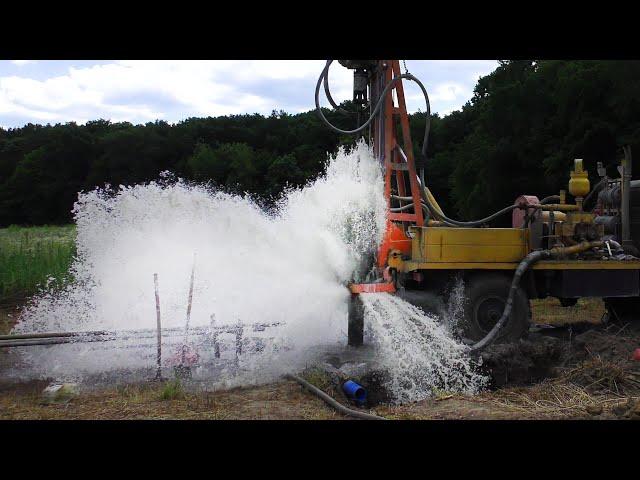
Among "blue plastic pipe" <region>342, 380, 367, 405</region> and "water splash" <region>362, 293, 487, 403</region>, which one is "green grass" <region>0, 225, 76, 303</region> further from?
"blue plastic pipe" <region>342, 380, 367, 405</region>

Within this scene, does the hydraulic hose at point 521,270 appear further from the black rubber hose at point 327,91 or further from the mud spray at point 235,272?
the black rubber hose at point 327,91

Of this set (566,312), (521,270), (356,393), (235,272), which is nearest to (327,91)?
(235,272)

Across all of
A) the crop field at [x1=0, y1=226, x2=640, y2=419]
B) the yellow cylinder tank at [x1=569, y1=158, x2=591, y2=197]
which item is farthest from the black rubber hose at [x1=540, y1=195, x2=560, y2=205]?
the crop field at [x1=0, y1=226, x2=640, y2=419]

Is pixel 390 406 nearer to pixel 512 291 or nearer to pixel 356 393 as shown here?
pixel 356 393

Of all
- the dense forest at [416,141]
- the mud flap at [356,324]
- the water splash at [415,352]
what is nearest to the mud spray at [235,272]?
the water splash at [415,352]

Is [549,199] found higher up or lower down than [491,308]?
higher up

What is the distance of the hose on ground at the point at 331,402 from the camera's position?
5.88 meters

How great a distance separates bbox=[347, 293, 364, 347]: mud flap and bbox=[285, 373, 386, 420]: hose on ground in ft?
5.37

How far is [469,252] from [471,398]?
2518 millimetres

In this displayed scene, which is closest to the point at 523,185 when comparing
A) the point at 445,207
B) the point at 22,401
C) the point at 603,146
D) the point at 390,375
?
the point at 603,146

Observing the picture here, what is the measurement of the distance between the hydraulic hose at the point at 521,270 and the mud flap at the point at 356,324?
158 centimetres

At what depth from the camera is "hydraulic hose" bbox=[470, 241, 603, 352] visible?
8.14 m

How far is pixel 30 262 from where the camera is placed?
14.9 m

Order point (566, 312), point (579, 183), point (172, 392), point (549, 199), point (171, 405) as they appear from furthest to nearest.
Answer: point (566, 312)
point (549, 199)
point (579, 183)
point (172, 392)
point (171, 405)
